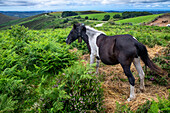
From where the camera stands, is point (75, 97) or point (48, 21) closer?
point (75, 97)

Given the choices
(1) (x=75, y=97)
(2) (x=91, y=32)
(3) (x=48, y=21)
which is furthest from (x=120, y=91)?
(3) (x=48, y=21)

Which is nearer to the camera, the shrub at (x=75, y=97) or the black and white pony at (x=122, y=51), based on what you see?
the shrub at (x=75, y=97)

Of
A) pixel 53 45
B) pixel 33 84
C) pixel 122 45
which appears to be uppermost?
pixel 122 45

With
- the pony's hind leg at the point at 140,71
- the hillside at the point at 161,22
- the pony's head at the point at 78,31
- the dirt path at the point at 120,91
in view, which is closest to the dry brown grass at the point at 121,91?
the dirt path at the point at 120,91

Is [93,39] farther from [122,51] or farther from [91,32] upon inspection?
[122,51]

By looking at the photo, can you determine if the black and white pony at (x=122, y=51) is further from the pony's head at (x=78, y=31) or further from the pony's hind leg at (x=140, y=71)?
the pony's head at (x=78, y=31)

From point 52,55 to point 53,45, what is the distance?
38.2 inches

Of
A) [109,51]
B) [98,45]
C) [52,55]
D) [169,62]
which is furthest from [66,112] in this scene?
[169,62]

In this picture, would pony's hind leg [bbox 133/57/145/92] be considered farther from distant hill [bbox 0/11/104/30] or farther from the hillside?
distant hill [bbox 0/11/104/30]

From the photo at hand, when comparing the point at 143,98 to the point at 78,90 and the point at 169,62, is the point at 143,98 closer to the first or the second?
the point at 78,90

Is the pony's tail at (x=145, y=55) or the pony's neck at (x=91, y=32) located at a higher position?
the pony's neck at (x=91, y=32)

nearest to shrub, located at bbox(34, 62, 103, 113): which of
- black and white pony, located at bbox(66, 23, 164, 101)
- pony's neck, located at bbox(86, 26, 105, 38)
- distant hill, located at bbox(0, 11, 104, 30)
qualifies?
black and white pony, located at bbox(66, 23, 164, 101)

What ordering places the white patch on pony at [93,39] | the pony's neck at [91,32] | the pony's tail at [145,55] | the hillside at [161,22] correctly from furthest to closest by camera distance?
the hillside at [161,22]
the pony's neck at [91,32]
the white patch on pony at [93,39]
the pony's tail at [145,55]

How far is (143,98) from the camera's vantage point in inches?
139
